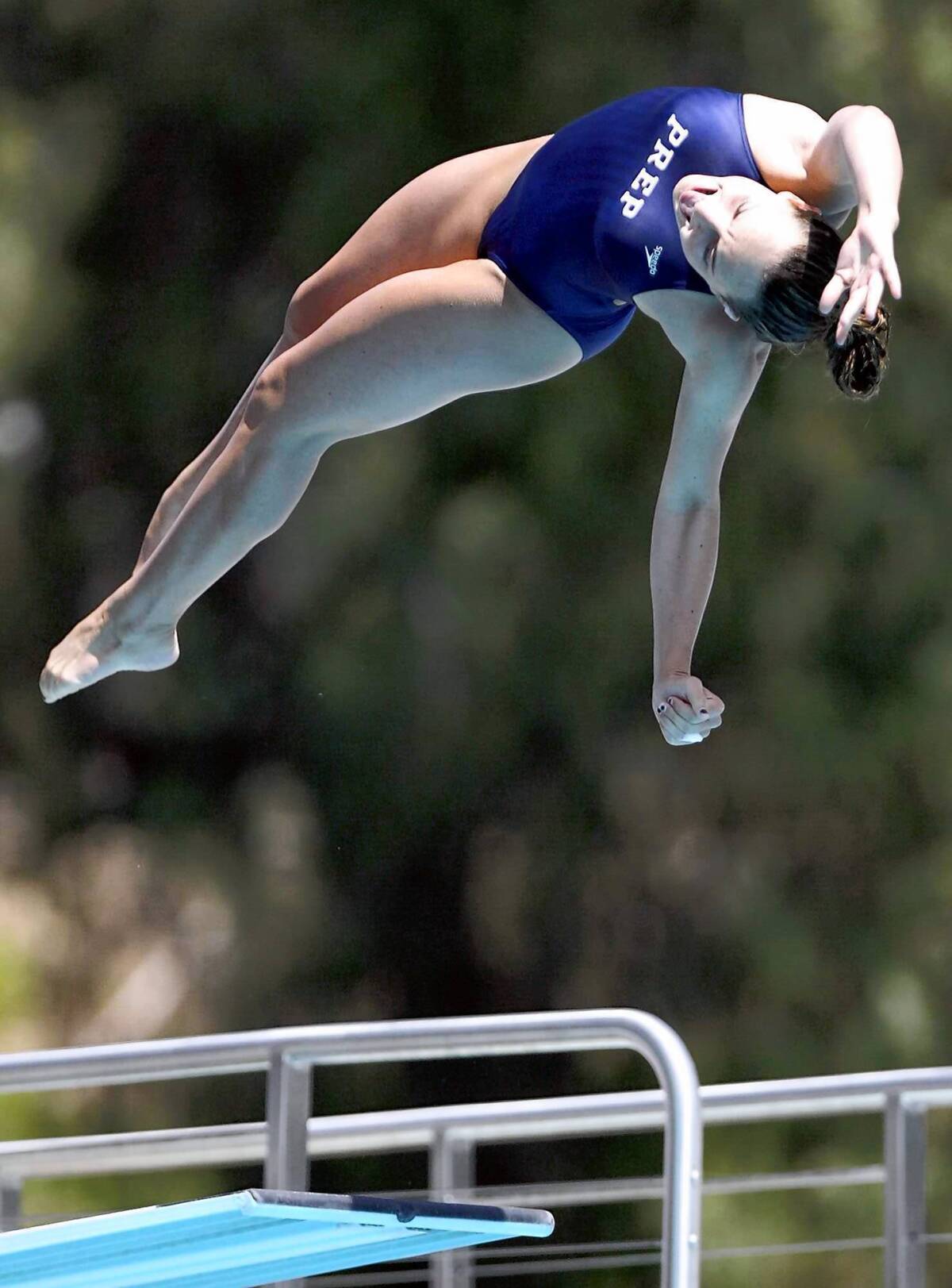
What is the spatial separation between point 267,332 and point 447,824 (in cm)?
299

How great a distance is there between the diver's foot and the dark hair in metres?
1.44

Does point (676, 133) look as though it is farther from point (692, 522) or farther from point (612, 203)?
point (692, 522)

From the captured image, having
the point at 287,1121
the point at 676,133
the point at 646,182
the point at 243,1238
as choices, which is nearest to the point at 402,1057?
the point at 287,1121

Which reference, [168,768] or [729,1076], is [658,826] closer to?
[729,1076]

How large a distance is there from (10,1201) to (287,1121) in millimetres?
823

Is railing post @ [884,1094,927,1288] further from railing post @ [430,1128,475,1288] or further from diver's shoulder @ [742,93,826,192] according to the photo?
diver's shoulder @ [742,93,826,192]

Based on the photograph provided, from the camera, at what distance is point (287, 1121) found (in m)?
3.40

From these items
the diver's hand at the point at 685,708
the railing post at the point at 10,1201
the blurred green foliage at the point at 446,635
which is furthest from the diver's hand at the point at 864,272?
the blurred green foliage at the point at 446,635

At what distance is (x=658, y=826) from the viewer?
12.0 meters

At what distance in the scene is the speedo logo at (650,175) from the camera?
3463 millimetres

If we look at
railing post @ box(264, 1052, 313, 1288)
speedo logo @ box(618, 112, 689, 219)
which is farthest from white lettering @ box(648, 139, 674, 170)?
railing post @ box(264, 1052, 313, 1288)

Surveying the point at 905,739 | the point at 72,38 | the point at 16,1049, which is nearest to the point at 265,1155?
the point at 16,1049

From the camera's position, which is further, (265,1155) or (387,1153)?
(387,1153)

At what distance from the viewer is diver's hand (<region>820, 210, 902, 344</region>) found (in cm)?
298
